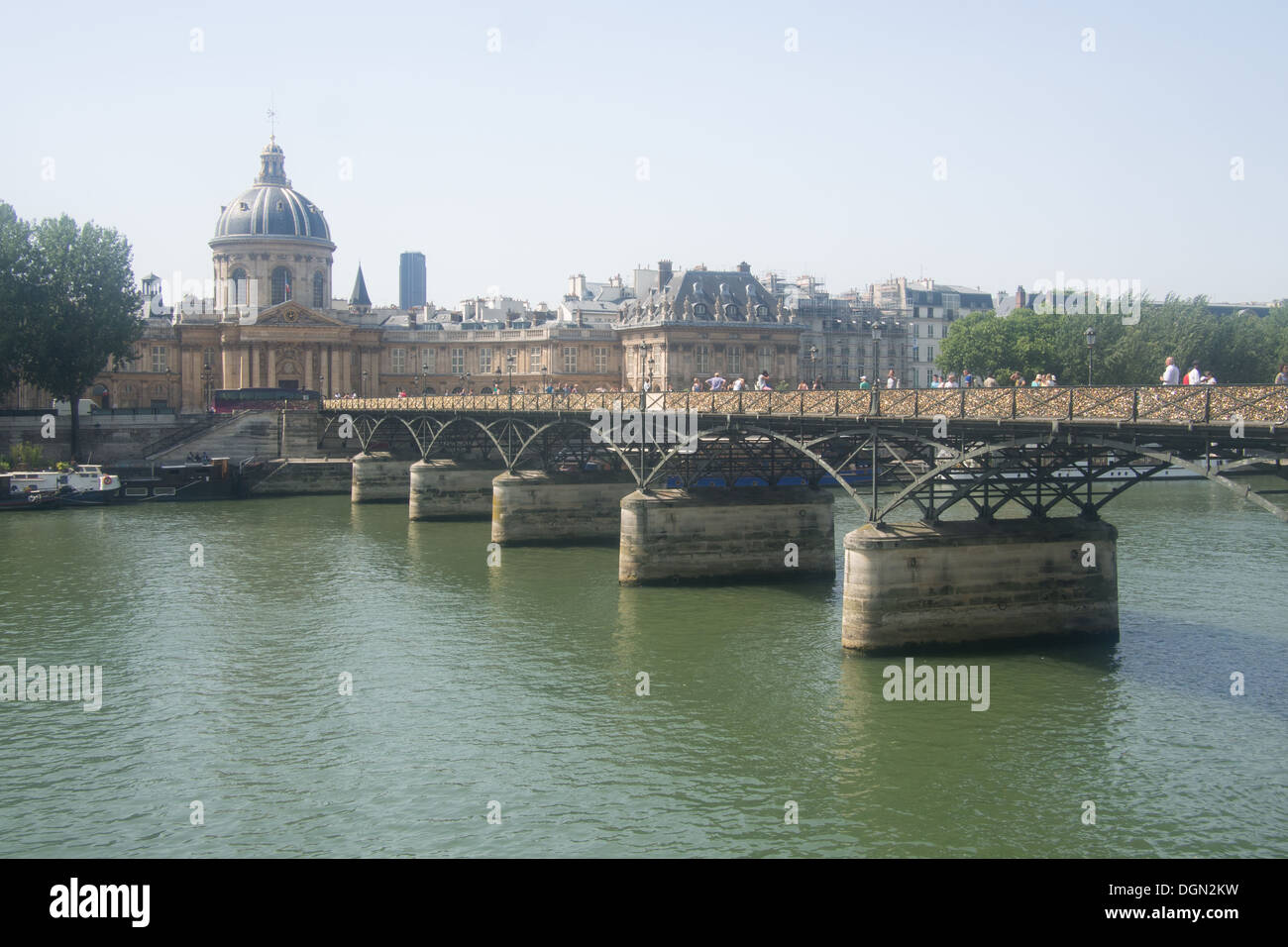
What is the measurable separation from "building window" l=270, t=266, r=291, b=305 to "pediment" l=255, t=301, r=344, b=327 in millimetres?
6875

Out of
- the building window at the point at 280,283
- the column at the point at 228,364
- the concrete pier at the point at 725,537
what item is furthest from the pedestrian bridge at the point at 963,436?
the building window at the point at 280,283

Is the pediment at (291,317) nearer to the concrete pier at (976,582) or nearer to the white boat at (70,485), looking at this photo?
the white boat at (70,485)

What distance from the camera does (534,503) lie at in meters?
51.4

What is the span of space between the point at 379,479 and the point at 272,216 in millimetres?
57277

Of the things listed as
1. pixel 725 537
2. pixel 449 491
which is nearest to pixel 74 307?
pixel 449 491

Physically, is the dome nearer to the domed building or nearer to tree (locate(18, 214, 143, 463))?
the domed building

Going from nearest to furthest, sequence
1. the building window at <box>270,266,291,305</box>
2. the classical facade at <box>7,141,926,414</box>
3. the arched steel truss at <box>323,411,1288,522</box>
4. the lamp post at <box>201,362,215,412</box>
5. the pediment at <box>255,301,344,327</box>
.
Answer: the arched steel truss at <box>323,411,1288,522</box>, the classical facade at <box>7,141,926,414</box>, the pediment at <box>255,301,344,327</box>, the lamp post at <box>201,362,215,412</box>, the building window at <box>270,266,291,305</box>

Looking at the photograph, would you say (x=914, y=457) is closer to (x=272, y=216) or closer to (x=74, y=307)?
(x=74, y=307)

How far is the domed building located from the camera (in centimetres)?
12012

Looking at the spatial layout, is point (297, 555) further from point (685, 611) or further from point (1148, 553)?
point (1148, 553)

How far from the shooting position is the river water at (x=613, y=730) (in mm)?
18797

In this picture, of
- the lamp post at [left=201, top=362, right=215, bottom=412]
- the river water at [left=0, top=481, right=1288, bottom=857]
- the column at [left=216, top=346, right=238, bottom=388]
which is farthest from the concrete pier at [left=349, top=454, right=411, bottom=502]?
the lamp post at [left=201, top=362, right=215, bottom=412]

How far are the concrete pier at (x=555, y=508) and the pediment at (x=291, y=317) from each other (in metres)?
66.7

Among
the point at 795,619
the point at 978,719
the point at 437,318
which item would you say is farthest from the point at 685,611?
the point at 437,318
